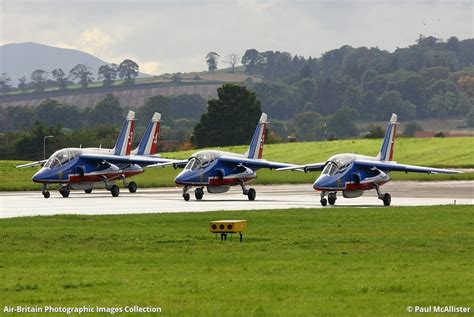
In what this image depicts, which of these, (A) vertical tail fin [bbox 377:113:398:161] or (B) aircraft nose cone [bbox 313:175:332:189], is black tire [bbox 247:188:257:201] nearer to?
(A) vertical tail fin [bbox 377:113:398:161]

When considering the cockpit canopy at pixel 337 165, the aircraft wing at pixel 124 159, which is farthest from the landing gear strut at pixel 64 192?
the cockpit canopy at pixel 337 165

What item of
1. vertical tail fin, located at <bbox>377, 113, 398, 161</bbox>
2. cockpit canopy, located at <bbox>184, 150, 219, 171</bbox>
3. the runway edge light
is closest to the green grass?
the runway edge light

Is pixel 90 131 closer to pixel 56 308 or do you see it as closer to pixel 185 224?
pixel 185 224

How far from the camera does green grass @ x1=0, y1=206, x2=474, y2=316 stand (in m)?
21.9

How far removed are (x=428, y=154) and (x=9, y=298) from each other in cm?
8786

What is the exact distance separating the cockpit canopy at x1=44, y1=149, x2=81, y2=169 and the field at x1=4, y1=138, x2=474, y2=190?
31.9ft

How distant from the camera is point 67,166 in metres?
65.4

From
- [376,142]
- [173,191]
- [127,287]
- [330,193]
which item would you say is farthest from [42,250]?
[376,142]

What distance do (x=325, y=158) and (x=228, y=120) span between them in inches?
1749

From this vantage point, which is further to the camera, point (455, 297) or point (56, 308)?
point (455, 297)

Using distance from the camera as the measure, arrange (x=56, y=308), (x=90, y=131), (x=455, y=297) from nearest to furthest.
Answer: (x=56, y=308) < (x=455, y=297) < (x=90, y=131)

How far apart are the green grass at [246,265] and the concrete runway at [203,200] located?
30.1 feet

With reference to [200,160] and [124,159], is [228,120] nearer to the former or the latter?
[124,159]

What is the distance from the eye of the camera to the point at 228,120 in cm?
15288
